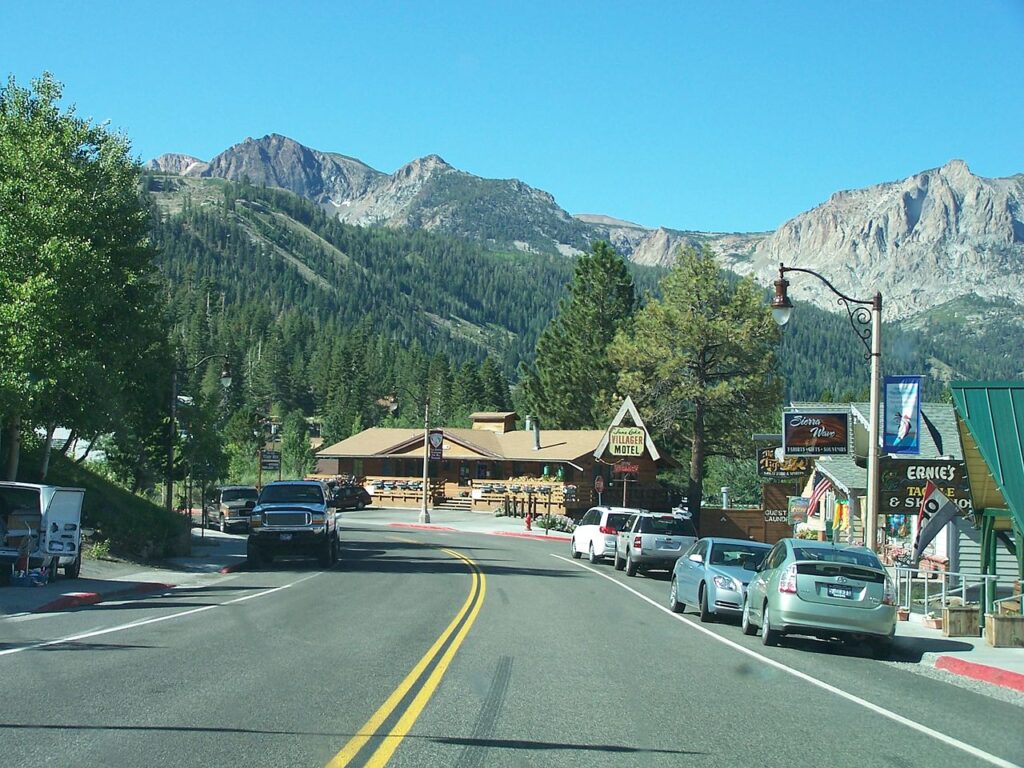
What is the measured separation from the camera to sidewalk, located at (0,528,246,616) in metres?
19.1

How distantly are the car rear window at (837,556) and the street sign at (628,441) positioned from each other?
36.8 metres

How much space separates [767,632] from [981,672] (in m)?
3.23

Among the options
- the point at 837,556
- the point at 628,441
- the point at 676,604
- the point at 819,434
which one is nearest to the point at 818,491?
the point at 628,441

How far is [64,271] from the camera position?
27.0m

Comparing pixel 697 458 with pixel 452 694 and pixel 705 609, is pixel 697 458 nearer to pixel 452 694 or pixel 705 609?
pixel 705 609

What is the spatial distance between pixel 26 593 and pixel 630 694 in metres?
13.6

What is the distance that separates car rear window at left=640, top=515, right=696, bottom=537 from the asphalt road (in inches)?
405

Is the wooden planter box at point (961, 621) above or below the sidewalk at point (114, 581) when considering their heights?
above

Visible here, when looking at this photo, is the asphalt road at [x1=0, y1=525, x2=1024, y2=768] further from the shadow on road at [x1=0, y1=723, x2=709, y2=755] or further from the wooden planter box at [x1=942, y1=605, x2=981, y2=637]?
the wooden planter box at [x1=942, y1=605, x2=981, y2=637]

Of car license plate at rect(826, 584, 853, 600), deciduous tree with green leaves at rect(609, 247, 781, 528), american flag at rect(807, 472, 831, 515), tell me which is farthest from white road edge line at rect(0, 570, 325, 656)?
deciduous tree with green leaves at rect(609, 247, 781, 528)

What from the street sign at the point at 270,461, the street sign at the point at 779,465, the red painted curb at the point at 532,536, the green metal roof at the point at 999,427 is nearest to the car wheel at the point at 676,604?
the green metal roof at the point at 999,427

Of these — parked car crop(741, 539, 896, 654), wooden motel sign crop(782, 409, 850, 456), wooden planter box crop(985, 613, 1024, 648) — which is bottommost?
wooden planter box crop(985, 613, 1024, 648)

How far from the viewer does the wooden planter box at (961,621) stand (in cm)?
1781

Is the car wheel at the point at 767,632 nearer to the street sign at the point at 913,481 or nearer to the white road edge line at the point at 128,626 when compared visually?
the white road edge line at the point at 128,626
